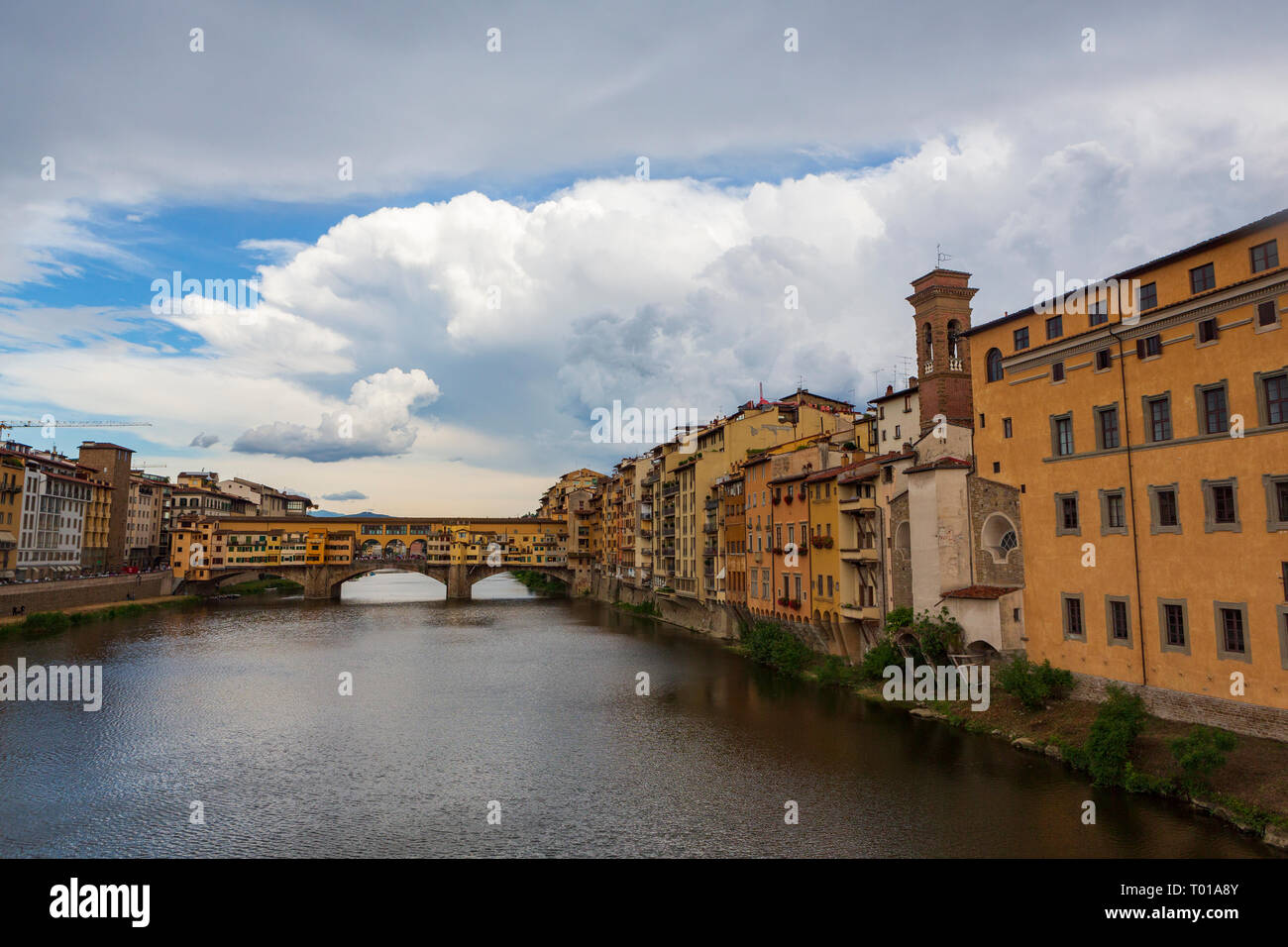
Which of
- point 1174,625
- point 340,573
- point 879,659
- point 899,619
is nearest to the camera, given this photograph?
point 1174,625

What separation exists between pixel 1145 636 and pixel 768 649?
24.5 metres

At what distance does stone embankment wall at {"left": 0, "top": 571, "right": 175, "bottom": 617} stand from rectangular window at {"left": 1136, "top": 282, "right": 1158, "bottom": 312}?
7769cm

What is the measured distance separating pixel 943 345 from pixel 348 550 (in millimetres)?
91325

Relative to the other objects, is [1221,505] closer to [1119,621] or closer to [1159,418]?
[1159,418]

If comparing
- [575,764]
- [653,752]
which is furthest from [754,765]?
[575,764]

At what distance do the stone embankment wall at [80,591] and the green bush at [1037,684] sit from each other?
72.0 metres

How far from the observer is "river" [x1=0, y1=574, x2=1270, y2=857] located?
70.0ft

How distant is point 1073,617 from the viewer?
99.8 feet

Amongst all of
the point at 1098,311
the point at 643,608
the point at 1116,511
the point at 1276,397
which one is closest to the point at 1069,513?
the point at 1116,511

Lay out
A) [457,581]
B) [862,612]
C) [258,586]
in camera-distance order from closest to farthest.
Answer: [862,612] → [457,581] → [258,586]

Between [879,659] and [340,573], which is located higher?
[340,573]
